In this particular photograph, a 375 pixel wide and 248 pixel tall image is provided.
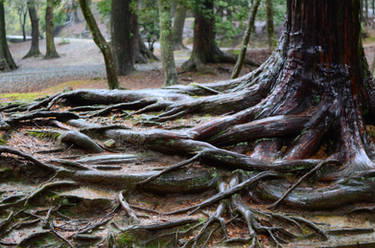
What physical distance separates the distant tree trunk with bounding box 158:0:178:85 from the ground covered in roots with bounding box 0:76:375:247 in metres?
6.48

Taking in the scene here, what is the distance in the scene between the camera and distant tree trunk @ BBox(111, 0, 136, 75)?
56.9 ft

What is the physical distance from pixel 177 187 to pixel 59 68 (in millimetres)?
23683

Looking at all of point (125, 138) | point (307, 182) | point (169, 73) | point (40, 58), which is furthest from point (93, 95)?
point (40, 58)

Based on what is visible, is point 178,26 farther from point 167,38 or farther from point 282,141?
point 282,141

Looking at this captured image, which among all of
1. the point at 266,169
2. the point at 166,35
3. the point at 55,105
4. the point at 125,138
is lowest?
the point at 266,169

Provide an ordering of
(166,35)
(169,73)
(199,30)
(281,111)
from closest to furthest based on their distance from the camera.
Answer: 1. (281,111)
2. (166,35)
3. (169,73)
4. (199,30)

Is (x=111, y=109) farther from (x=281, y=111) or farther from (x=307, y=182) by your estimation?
(x=307, y=182)

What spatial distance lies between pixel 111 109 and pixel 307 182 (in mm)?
4225

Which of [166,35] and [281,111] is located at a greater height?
[166,35]

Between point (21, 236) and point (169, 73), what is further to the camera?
point (169, 73)

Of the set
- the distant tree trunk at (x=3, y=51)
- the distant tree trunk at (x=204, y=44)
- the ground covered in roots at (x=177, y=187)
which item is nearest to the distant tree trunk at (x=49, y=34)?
the distant tree trunk at (x=3, y=51)

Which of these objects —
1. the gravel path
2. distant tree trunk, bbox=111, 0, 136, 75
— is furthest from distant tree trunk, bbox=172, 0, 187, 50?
distant tree trunk, bbox=111, 0, 136, 75

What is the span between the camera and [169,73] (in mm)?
13625

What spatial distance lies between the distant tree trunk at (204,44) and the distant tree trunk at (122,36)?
2913 millimetres
